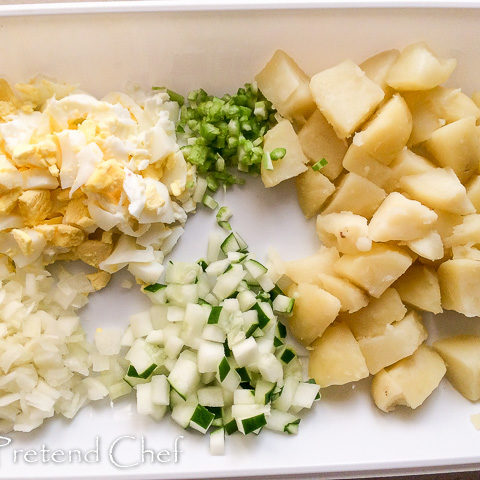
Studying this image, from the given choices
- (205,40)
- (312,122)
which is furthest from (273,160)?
(205,40)

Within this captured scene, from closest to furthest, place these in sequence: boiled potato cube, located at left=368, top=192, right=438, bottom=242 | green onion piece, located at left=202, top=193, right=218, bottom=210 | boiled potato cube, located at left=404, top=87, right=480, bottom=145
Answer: boiled potato cube, located at left=368, top=192, right=438, bottom=242 → boiled potato cube, located at left=404, top=87, right=480, bottom=145 → green onion piece, located at left=202, top=193, right=218, bottom=210

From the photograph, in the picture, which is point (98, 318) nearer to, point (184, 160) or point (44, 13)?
point (184, 160)

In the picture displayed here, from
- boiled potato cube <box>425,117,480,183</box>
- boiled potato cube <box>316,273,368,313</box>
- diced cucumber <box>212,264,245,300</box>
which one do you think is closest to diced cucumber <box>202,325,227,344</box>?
diced cucumber <box>212,264,245,300</box>

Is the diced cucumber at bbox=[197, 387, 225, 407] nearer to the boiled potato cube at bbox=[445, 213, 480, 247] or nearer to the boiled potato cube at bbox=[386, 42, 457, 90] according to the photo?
the boiled potato cube at bbox=[445, 213, 480, 247]

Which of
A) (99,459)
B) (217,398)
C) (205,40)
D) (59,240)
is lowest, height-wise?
(99,459)

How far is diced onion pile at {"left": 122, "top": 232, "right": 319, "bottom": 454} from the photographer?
1.90 meters

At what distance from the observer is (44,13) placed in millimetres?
1902

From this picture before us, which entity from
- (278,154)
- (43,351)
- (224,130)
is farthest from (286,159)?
(43,351)

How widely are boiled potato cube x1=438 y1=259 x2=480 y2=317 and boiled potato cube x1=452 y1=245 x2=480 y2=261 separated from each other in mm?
28

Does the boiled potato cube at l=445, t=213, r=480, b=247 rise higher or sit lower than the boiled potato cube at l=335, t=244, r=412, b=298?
higher

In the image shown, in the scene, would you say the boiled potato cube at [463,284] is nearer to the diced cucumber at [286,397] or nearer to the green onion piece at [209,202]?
the diced cucumber at [286,397]

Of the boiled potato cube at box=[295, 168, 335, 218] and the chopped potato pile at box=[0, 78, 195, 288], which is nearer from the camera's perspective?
the chopped potato pile at box=[0, 78, 195, 288]

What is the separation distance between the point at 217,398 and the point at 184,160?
2.35 ft

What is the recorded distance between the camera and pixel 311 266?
6.49 ft
